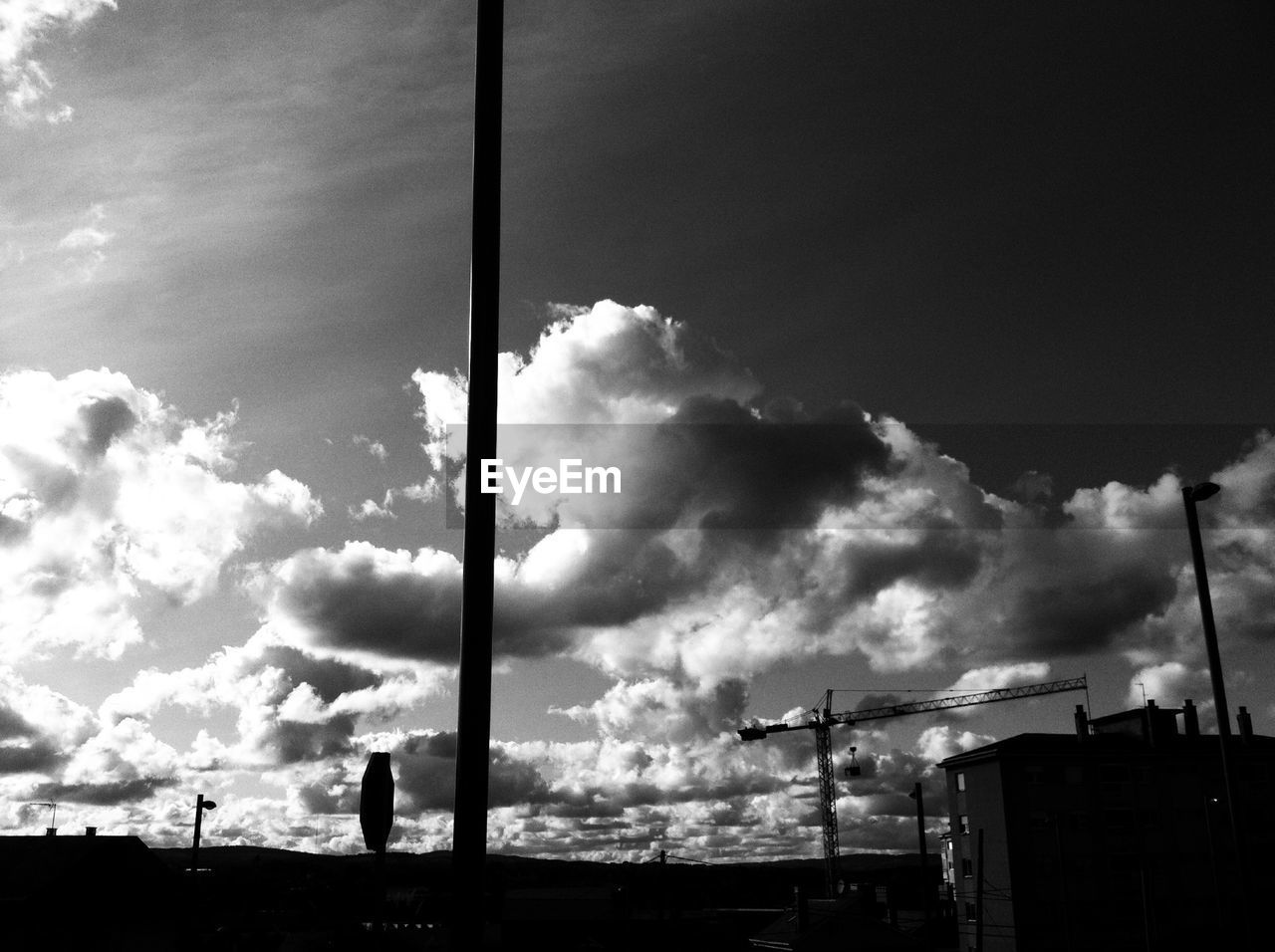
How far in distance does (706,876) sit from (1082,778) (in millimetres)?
107816

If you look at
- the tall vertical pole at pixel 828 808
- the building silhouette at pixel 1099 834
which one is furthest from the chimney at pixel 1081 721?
the tall vertical pole at pixel 828 808

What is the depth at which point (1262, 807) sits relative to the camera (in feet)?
252

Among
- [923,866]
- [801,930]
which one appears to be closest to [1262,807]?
[923,866]

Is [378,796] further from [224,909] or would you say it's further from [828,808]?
[828,808]

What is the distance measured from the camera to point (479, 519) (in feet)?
12.0

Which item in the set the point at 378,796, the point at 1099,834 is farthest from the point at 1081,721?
the point at 378,796

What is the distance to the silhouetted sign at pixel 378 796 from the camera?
5.18 m

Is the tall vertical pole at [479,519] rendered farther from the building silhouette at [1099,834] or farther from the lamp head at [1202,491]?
the building silhouette at [1099,834]

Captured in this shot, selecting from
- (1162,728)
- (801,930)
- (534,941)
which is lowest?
Result: (534,941)

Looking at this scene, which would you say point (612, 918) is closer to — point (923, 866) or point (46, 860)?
point (923, 866)

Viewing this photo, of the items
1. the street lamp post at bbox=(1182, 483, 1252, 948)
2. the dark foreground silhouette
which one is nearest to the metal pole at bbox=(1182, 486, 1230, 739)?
the street lamp post at bbox=(1182, 483, 1252, 948)

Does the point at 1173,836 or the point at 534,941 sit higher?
the point at 1173,836

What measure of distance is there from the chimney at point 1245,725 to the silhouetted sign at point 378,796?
93.1 m

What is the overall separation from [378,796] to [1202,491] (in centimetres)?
1533
